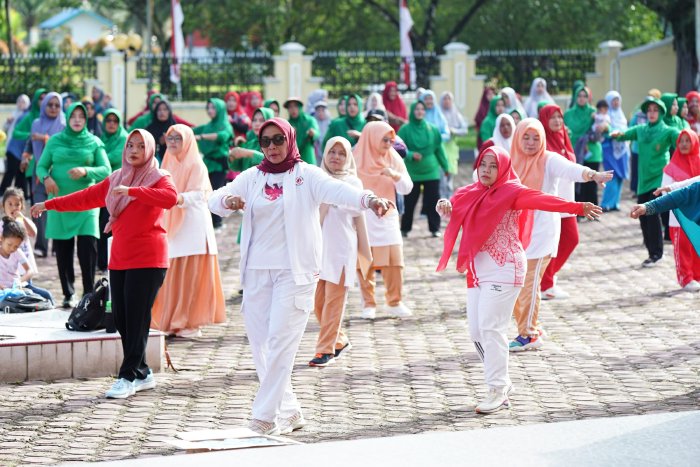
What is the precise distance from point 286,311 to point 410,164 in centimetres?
1028

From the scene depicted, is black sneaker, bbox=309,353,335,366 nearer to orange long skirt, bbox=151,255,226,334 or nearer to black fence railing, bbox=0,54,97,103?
orange long skirt, bbox=151,255,226,334

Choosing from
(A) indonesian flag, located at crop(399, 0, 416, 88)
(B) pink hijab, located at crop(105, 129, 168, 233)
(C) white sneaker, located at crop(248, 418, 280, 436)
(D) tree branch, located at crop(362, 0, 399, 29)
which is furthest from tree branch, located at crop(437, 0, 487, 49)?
(C) white sneaker, located at crop(248, 418, 280, 436)

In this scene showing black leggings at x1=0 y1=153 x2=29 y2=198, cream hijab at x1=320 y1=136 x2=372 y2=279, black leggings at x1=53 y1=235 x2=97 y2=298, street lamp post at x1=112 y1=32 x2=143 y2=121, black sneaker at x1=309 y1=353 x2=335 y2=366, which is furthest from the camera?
street lamp post at x1=112 y1=32 x2=143 y2=121

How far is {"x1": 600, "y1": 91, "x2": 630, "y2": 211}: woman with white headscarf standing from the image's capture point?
21453 mm

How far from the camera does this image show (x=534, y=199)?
8859 millimetres

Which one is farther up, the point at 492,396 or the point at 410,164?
the point at 410,164

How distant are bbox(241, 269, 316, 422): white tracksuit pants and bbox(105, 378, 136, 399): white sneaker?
57.3 inches

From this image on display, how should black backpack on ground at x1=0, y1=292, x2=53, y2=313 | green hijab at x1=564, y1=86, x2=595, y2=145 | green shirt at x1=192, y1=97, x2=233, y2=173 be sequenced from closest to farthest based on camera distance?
1. black backpack on ground at x1=0, y1=292, x2=53, y2=313
2. green shirt at x1=192, y1=97, x2=233, y2=173
3. green hijab at x1=564, y1=86, x2=595, y2=145

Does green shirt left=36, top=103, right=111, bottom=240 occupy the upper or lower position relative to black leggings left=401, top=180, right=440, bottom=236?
upper

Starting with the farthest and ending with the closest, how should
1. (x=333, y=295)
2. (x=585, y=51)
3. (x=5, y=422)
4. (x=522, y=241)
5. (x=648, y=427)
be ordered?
(x=585, y=51)
(x=333, y=295)
(x=522, y=241)
(x=5, y=422)
(x=648, y=427)

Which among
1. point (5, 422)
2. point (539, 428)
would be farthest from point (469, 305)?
point (5, 422)

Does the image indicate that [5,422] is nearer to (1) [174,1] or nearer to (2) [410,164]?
(2) [410,164]

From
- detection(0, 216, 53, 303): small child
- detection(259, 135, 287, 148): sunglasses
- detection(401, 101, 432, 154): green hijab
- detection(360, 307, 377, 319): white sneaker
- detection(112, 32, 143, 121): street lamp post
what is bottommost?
detection(360, 307, 377, 319): white sneaker

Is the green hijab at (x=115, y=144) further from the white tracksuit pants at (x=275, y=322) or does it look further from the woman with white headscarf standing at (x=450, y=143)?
the woman with white headscarf standing at (x=450, y=143)
